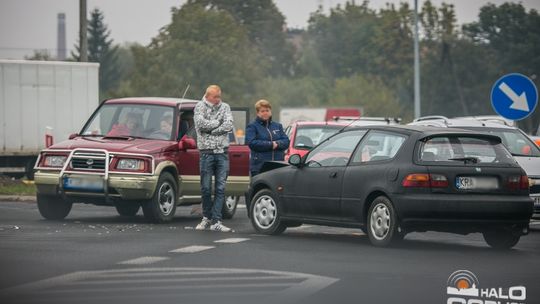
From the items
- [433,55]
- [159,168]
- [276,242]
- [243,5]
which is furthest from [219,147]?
[243,5]

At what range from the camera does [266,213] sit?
16.0 metres

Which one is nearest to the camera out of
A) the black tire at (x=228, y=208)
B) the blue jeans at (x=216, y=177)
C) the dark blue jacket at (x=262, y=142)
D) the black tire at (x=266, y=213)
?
the black tire at (x=266, y=213)

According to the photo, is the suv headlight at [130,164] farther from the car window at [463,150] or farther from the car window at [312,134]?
the car window at [312,134]

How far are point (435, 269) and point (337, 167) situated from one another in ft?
11.2

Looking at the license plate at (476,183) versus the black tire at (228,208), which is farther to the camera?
the black tire at (228,208)

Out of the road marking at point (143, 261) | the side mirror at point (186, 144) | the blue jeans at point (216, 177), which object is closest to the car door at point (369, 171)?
the blue jeans at point (216, 177)

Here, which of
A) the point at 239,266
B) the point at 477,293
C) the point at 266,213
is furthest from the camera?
the point at 266,213

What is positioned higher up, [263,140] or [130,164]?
[263,140]

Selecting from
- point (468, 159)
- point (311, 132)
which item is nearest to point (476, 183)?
point (468, 159)

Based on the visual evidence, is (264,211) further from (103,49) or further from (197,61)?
(103,49)

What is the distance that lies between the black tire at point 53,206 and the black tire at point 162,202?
1.25 metres

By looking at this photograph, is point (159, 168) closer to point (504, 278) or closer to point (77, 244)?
point (77, 244)

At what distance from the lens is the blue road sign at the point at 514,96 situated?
21.9 metres

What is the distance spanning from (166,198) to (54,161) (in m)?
1.62
